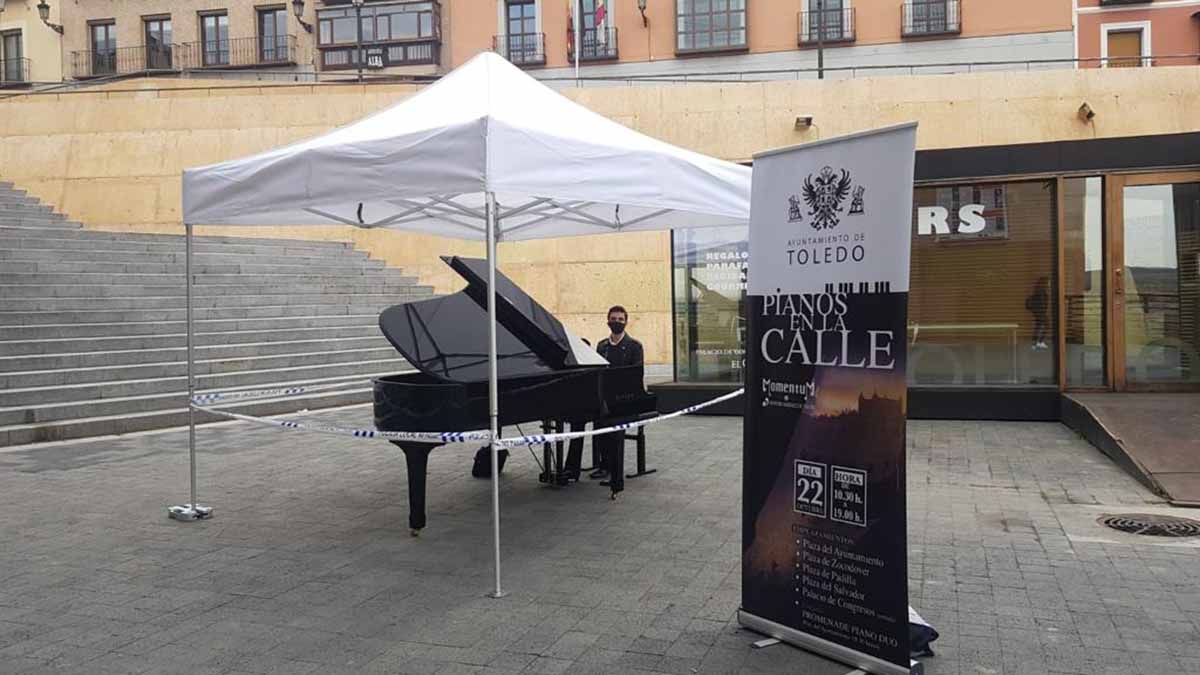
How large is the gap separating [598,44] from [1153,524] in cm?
3667

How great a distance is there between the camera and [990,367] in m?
11.5

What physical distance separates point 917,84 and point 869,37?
21.2 metres

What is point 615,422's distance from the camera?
748cm

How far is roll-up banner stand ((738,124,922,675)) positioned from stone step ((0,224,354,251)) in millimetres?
15244

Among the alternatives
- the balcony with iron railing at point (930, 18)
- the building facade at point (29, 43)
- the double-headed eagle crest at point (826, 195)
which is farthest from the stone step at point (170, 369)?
the building facade at point (29, 43)

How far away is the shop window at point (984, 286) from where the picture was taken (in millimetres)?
11312

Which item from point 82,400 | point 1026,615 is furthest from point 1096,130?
point 82,400

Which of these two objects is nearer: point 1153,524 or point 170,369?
point 1153,524

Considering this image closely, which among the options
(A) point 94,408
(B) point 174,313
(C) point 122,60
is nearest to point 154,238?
(B) point 174,313

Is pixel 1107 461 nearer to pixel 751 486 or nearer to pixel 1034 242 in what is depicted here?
pixel 1034 242

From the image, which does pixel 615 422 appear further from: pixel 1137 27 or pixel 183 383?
pixel 1137 27

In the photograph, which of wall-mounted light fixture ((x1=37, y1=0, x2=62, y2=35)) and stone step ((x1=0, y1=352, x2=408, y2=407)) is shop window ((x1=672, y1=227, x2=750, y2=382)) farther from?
wall-mounted light fixture ((x1=37, y1=0, x2=62, y2=35))

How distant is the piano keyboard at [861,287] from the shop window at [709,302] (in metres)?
8.09

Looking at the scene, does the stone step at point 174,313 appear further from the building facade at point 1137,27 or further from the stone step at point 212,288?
the building facade at point 1137,27
